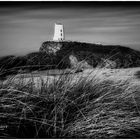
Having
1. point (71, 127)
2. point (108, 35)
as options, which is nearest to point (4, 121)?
point (71, 127)

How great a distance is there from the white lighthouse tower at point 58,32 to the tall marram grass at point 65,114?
0.35 meters

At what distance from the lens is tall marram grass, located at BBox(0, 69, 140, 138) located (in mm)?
924

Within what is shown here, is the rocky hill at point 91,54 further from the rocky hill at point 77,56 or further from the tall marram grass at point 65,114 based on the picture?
the tall marram grass at point 65,114

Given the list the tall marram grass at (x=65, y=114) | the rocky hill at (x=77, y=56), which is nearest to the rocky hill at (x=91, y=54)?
the rocky hill at (x=77, y=56)

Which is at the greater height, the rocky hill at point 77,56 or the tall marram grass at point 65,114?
the rocky hill at point 77,56

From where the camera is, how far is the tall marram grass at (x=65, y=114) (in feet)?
3.03

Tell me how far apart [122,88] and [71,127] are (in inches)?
16.6

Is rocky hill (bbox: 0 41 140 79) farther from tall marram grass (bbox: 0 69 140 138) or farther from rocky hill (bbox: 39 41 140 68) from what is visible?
tall marram grass (bbox: 0 69 140 138)

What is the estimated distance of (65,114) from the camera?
987 mm

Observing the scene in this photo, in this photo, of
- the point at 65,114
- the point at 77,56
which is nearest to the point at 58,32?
the point at 77,56

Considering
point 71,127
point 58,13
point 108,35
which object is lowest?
point 71,127

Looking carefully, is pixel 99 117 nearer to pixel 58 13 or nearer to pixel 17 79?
pixel 17 79

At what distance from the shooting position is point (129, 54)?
136cm

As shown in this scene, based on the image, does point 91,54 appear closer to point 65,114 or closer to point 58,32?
point 58,32
